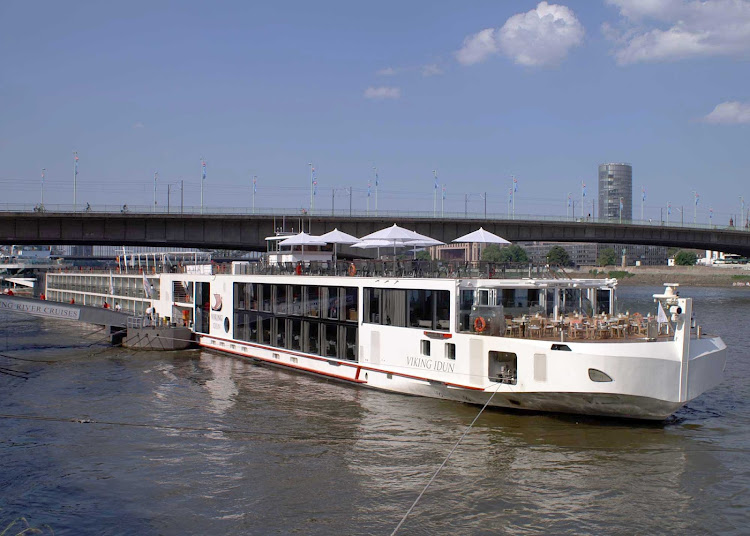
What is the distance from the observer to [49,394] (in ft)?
90.1

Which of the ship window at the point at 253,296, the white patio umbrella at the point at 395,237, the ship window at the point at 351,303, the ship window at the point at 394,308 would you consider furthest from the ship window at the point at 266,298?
the ship window at the point at 394,308

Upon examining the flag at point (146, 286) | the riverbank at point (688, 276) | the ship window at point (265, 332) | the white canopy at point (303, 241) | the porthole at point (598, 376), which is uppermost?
the white canopy at point (303, 241)

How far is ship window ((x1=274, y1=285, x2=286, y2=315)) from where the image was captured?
108ft

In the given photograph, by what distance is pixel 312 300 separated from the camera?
102 ft

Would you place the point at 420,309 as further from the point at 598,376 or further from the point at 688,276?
the point at 688,276

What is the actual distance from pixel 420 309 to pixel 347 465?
797 cm

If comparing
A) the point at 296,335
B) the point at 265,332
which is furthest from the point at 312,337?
the point at 265,332

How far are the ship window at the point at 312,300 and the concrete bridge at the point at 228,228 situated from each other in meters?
26.5

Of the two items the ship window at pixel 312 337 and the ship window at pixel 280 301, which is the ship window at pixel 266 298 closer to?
the ship window at pixel 280 301

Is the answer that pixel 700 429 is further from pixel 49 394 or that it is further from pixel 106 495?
pixel 49 394

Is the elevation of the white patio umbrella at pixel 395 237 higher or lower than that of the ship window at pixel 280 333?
higher

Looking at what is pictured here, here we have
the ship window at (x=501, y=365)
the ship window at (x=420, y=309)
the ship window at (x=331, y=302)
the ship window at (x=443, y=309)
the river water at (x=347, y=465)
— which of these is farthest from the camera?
the ship window at (x=331, y=302)

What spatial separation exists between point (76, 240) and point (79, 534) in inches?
1897

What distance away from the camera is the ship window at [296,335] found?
1251 inches
